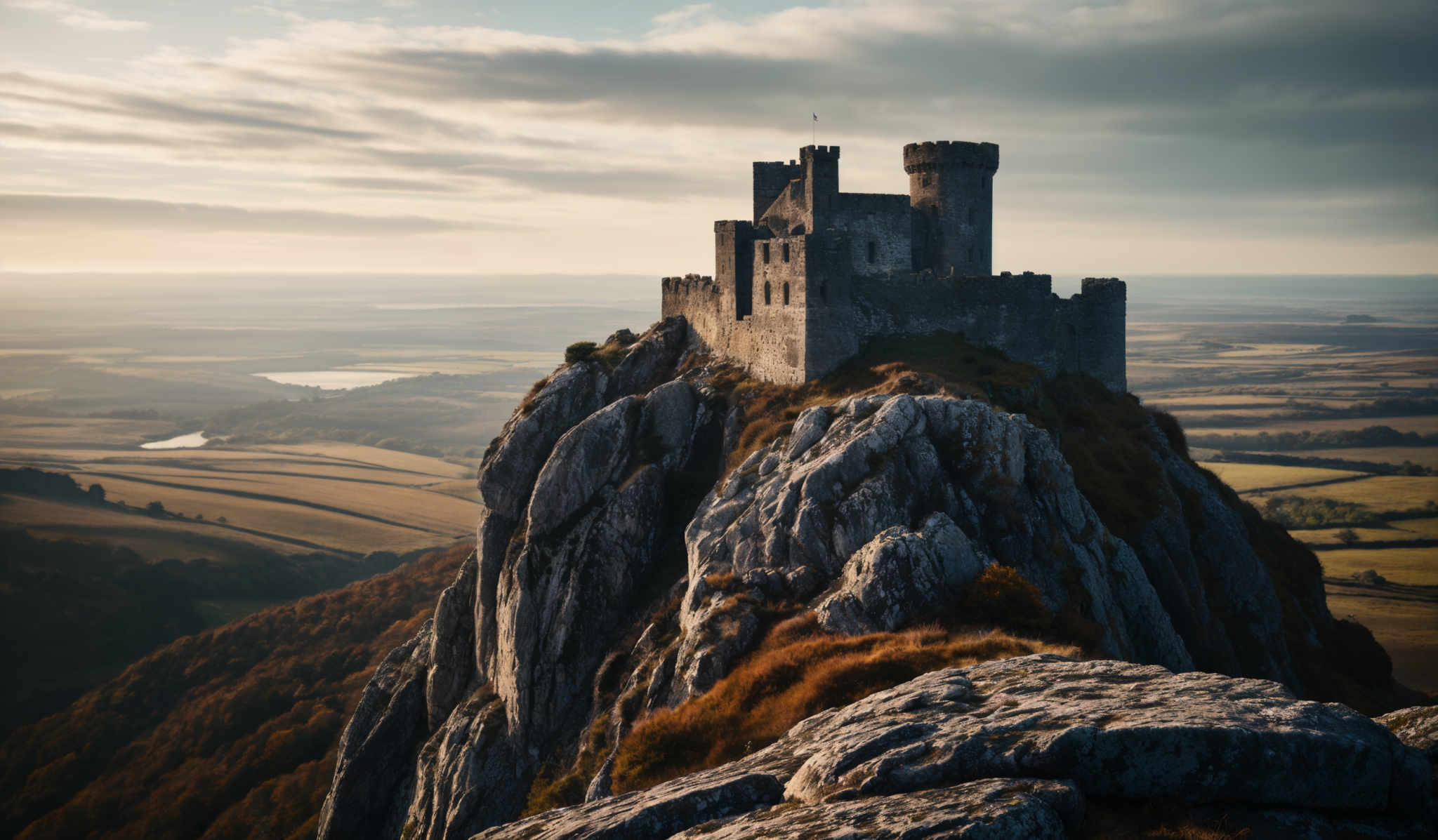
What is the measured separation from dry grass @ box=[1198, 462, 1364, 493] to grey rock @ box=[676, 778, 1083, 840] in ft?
497

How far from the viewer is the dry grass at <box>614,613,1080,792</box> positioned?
24.3 metres

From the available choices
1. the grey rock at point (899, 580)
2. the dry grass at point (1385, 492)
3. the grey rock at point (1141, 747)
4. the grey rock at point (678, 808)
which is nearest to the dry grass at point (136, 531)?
the grey rock at point (899, 580)

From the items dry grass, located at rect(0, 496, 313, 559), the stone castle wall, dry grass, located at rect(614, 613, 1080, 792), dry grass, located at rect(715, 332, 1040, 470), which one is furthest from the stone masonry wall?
dry grass, located at rect(0, 496, 313, 559)

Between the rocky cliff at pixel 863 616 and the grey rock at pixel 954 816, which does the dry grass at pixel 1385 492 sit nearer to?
the rocky cliff at pixel 863 616

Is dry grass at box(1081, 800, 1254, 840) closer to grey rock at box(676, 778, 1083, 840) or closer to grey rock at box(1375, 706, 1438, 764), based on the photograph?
grey rock at box(676, 778, 1083, 840)

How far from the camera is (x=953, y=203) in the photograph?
190ft

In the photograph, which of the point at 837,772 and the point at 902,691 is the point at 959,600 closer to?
the point at 902,691

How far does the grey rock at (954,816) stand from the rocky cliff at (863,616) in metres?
0.07

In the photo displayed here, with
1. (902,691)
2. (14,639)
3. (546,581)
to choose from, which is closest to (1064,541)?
(902,691)

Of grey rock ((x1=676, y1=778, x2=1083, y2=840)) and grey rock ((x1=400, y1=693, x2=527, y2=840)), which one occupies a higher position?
grey rock ((x1=676, y1=778, x2=1083, y2=840))

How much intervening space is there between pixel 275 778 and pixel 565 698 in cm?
4502

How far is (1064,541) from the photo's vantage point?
35.7 m

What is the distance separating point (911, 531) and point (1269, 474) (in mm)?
159018

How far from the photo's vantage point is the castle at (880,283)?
4922cm
